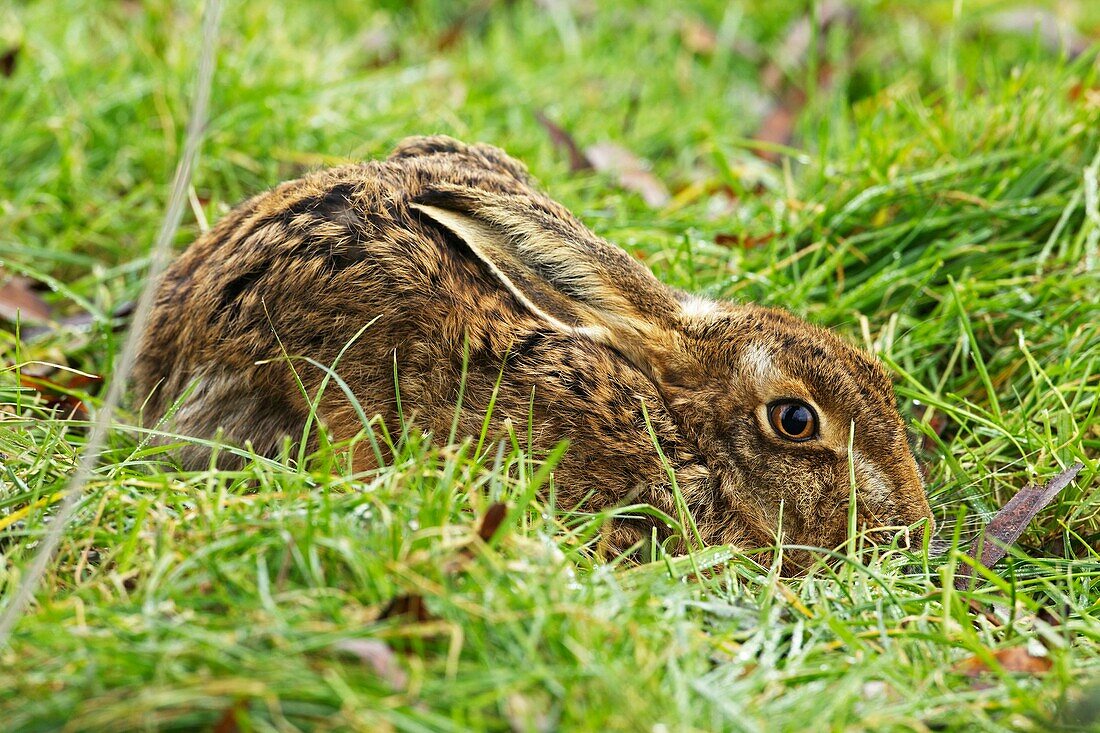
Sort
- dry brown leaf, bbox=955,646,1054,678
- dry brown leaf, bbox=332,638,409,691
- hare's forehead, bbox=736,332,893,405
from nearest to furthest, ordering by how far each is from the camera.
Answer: dry brown leaf, bbox=332,638,409,691, dry brown leaf, bbox=955,646,1054,678, hare's forehead, bbox=736,332,893,405

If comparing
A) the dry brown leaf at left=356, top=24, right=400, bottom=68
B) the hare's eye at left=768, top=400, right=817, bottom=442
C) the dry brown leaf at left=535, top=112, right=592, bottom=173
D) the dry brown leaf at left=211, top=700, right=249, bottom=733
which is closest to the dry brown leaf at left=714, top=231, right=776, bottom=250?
the dry brown leaf at left=535, top=112, right=592, bottom=173

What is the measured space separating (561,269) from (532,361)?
1.12 ft

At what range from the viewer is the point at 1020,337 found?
478cm

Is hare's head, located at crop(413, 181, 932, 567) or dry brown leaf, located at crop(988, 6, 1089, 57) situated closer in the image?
hare's head, located at crop(413, 181, 932, 567)

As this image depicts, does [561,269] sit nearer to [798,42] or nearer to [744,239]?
[744,239]

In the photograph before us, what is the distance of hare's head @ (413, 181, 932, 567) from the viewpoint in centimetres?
399

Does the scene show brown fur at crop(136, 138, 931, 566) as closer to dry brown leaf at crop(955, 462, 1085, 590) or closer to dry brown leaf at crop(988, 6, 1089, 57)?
dry brown leaf at crop(955, 462, 1085, 590)

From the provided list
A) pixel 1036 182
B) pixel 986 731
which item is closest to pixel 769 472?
pixel 986 731

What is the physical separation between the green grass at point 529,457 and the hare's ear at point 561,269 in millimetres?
598

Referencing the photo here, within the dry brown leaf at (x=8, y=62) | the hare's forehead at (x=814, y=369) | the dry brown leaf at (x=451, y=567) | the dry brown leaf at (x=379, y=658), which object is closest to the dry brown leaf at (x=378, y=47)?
the dry brown leaf at (x=8, y=62)

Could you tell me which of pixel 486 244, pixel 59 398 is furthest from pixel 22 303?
pixel 486 244

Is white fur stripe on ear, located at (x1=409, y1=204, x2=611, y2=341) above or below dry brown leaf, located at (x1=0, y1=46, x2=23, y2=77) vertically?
below

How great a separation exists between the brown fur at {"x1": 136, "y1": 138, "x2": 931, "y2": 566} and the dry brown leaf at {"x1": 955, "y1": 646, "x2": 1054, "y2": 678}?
90 cm

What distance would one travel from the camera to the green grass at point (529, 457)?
8.68ft
